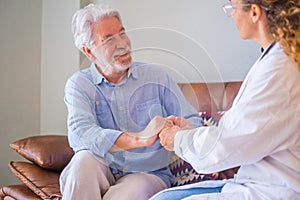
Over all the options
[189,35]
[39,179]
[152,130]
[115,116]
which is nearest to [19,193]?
[39,179]

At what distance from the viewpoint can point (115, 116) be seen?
4.52ft

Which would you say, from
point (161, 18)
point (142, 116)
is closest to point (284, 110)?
point (142, 116)

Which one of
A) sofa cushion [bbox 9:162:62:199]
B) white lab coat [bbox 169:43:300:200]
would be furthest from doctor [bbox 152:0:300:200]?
sofa cushion [bbox 9:162:62:199]

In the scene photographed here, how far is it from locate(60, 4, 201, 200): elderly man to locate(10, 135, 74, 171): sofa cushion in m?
0.39

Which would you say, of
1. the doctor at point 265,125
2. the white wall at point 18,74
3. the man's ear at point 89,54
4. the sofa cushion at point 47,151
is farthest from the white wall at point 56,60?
the doctor at point 265,125

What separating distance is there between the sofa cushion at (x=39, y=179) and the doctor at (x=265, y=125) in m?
0.79

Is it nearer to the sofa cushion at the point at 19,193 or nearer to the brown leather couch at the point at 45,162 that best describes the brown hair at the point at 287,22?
the brown leather couch at the point at 45,162

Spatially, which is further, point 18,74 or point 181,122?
point 18,74

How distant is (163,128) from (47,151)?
771mm

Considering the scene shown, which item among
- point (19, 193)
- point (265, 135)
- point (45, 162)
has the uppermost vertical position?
point (265, 135)

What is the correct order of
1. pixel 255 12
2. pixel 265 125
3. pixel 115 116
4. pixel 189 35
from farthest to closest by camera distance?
1. pixel 189 35
2. pixel 115 116
3. pixel 255 12
4. pixel 265 125

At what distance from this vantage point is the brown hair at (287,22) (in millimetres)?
942

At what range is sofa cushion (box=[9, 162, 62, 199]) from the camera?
1608 millimetres

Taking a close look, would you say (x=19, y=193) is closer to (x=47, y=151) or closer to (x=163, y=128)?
(x=47, y=151)
